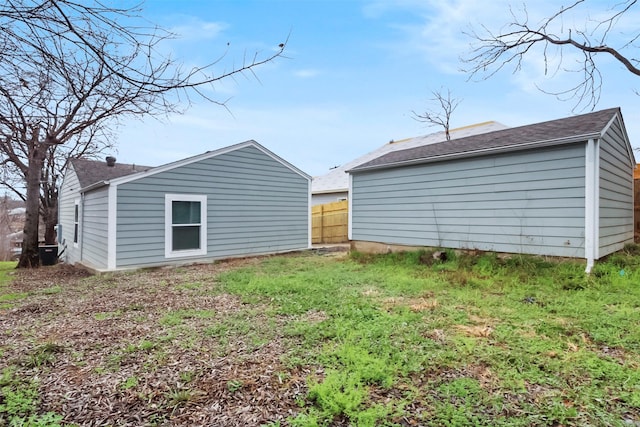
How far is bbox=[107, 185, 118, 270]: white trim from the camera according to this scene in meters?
7.27

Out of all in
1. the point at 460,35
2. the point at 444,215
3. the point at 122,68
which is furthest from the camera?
the point at 460,35

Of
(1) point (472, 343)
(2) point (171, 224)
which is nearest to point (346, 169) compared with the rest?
(2) point (171, 224)

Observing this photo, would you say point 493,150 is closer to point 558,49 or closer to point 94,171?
point 558,49

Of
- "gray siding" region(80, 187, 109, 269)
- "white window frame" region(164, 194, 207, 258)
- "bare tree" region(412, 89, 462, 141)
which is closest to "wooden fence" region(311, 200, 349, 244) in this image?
"white window frame" region(164, 194, 207, 258)

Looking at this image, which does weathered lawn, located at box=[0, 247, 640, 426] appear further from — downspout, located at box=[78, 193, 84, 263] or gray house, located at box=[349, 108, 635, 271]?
downspout, located at box=[78, 193, 84, 263]

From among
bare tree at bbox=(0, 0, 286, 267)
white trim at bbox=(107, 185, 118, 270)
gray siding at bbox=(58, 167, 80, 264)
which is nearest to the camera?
bare tree at bbox=(0, 0, 286, 267)

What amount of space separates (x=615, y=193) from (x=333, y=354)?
6870 millimetres

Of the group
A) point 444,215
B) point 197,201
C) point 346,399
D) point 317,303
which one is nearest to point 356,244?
point 444,215

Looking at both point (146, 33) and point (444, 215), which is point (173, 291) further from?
point (444, 215)

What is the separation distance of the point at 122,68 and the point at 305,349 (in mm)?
2585

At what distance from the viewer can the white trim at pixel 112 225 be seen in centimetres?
727

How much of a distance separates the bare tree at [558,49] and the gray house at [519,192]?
140 cm

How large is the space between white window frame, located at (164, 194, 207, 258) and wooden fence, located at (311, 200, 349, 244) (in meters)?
6.16

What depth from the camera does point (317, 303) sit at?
13.9ft
